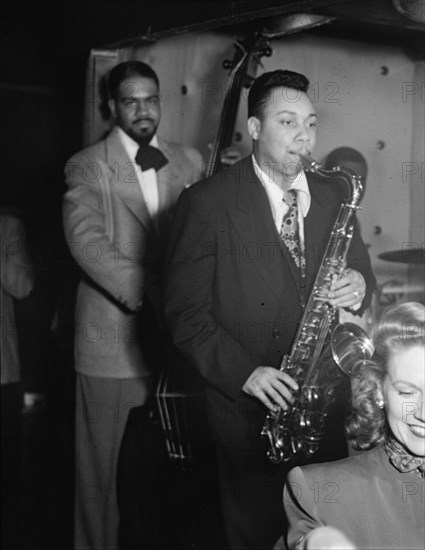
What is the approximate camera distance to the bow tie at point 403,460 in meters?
1.13

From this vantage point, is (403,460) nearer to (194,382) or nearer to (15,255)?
(194,382)

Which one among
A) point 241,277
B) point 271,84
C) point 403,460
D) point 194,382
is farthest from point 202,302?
point 403,460

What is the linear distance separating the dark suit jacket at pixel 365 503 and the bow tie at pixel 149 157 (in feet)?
2.86

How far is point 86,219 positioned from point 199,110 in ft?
1.20

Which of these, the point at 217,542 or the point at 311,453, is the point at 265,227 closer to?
the point at 311,453

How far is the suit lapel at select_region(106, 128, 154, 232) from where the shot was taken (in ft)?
5.91

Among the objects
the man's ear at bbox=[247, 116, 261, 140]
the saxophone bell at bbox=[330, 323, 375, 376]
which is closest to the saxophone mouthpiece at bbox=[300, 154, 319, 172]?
the man's ear at bbox=[247, 116, 261, 140]

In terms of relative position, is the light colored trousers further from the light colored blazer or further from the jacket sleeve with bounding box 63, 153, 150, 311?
the jacket sleeve with bounding box 63, 153, 150, 311

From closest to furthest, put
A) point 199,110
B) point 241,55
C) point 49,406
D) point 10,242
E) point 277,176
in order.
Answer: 1. point 277,176
2. point 241,55
3. point 199,110
4. point 10,242
5. point 49,406

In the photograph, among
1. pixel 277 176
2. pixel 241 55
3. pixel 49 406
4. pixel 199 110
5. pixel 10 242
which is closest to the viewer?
pixel 277 176

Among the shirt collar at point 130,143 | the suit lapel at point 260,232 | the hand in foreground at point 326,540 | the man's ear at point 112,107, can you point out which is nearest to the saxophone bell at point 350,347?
the suit lapel at point 260,232

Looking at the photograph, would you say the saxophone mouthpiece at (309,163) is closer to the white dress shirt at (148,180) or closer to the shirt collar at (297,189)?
the shirt collar at (297,189)

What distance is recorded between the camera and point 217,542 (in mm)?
1705

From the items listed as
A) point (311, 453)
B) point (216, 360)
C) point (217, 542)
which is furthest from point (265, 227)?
point (217, 542)
